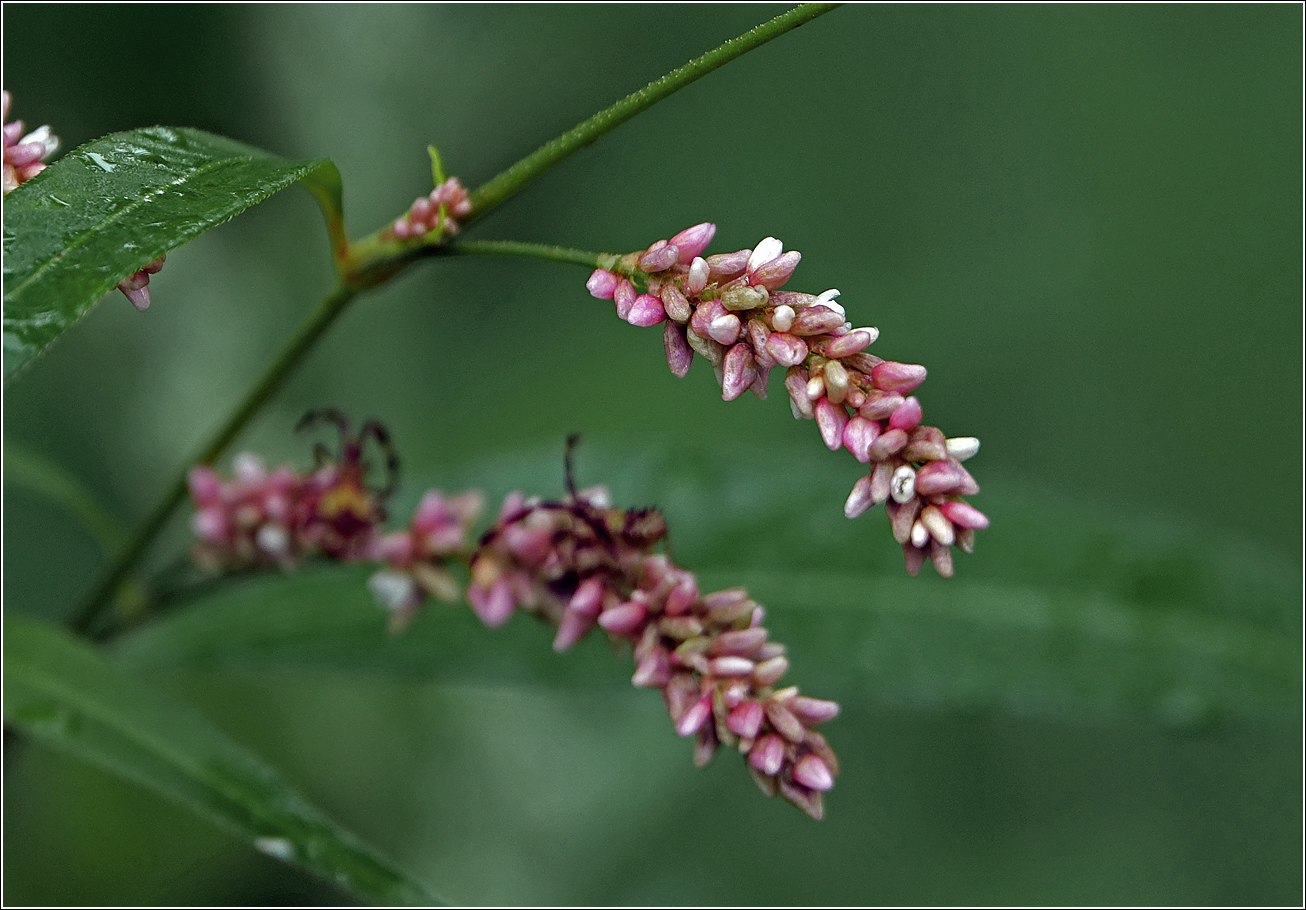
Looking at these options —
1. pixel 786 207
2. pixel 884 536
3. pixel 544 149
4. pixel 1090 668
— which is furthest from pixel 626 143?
pixel 544 149

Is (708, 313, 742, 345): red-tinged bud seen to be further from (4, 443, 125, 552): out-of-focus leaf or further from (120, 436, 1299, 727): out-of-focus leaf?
(4, 443, 125, 552): out-of-focus leaf

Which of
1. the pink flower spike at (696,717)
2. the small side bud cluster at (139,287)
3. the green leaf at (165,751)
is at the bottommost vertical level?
the green leaf at (165,751)

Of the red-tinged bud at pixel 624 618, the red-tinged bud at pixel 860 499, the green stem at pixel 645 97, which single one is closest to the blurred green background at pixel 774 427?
the red-tinged bud at pixel 624 618

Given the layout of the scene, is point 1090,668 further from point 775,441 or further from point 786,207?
point 786,207

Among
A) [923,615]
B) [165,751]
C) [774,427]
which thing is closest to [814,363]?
[165,751]

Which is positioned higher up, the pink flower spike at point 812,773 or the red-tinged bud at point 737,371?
the red-tinged bud at point 737,371

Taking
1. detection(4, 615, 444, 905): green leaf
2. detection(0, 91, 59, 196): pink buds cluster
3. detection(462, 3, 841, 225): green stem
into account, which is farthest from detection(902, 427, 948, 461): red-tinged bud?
detection(0, 91, 59, 196): pink buds cluster

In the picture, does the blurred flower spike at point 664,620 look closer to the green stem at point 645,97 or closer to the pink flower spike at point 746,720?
the pink flower spike at point 746,720
